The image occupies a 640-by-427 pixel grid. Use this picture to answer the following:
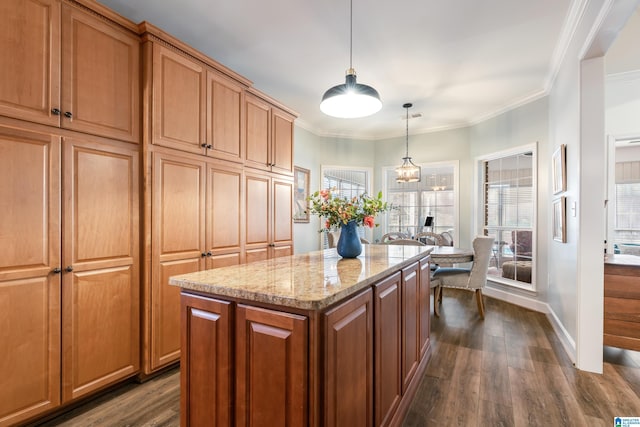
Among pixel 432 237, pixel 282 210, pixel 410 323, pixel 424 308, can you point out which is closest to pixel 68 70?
pixel 282 210

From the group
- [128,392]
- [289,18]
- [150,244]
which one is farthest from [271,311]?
[289,18]

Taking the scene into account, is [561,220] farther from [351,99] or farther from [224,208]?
[224,208]

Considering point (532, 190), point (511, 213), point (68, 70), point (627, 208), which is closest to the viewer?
point (68, 70)

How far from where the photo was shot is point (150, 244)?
223cm

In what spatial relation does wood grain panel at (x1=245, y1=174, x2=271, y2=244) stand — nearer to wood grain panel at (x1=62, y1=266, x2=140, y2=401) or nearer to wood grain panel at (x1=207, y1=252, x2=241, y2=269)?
wood grain panel at (x1=207, y1=252, x2=241, y2=269)

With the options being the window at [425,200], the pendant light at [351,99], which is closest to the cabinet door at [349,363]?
the pendant light at [351,99]

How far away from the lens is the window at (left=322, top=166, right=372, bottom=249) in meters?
5.79

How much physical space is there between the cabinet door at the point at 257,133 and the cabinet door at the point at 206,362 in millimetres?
2008

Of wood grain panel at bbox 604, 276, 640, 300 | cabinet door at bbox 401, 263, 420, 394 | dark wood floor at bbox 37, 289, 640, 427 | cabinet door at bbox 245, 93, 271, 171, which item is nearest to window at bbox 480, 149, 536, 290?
dark wood floor at bbox 37, 289, 640, 427

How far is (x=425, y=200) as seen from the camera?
18.8 ft

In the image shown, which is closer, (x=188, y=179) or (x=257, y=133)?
(x=188, y=179)

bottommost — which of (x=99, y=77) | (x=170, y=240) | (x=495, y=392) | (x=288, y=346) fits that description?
(x=495, y=392)

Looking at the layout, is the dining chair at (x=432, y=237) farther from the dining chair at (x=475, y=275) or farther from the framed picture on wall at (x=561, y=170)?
the framed picture on wall at (x=561, y=170)

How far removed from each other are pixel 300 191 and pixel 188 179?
2746 mm
